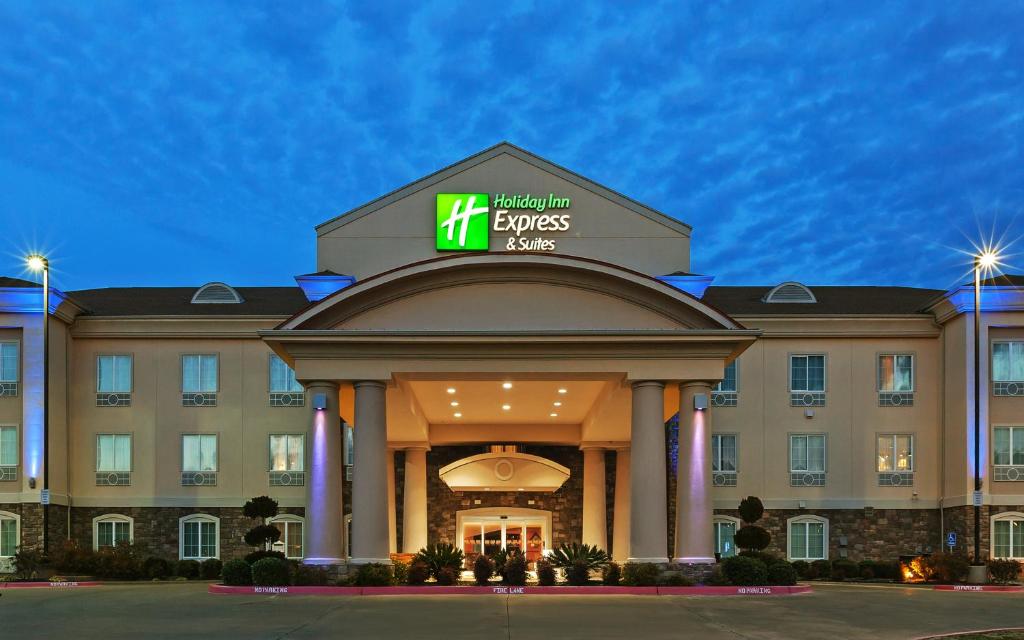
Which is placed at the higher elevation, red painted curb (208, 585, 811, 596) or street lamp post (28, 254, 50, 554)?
street lamp post (28, 254, 50, 554)

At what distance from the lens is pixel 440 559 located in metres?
25.9

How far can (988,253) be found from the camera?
29875 millimetres

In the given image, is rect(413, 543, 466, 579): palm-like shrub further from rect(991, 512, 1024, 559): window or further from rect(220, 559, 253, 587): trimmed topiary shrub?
rect(991, 512, 1024, 559): window

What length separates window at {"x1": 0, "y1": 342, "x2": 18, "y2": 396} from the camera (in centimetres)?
3522

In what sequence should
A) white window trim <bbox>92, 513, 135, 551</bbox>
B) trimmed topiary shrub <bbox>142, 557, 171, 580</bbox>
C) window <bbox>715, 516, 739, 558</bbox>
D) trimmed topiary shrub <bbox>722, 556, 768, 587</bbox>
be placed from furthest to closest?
window <bbox>715, 516, 739, 558</bbox>
white window trim <bbox>92, 513, 135, 551</bbox>
trimmed topiary shrub <bbox>142, 557, 171, 580</bbox>
trimmed topiary shrub <bbox>722, 556, 768, 587</bbox>

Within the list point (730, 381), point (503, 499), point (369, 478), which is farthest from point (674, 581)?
point (503, 499)

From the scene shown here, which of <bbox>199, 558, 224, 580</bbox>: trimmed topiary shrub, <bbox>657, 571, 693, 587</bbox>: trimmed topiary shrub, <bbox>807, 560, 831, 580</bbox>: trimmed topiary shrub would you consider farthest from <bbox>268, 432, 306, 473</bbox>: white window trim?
<bbox>807, 560, 831, 580</bbox>: trimmed topiary shrub

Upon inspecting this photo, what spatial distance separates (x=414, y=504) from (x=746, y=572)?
16.1 metres

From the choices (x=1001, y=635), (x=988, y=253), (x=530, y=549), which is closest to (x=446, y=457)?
(x=530, y=549)

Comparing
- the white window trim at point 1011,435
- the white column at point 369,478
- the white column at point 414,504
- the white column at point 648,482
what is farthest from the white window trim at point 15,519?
the white window trim at point 1011,435

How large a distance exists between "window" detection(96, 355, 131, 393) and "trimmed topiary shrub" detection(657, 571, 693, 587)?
22.1m

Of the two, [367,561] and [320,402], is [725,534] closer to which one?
[367,561]

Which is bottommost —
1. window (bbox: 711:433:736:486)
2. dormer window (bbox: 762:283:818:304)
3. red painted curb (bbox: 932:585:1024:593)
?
red painted curb (bbox: 932:585:1024:593)

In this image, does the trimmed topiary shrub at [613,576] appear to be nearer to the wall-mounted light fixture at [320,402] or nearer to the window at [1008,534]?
the wall-mounted light fixture at [320,402]
